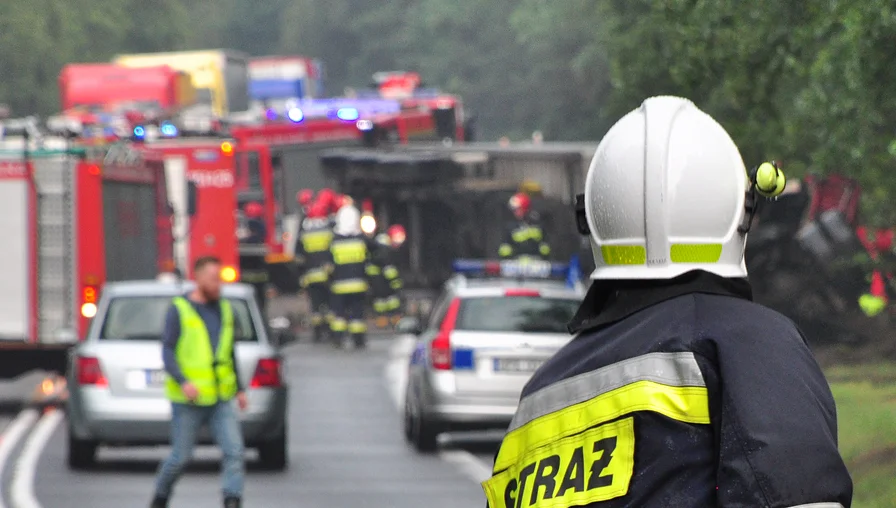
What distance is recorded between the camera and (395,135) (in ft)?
110

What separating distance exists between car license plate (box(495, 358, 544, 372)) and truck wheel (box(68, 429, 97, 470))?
321 centimetres

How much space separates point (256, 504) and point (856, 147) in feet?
14.7

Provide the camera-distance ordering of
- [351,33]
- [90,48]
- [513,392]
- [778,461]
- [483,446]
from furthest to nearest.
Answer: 1. [351,33]
2. [90,48]
3. [483,446]
4. [513,392]
5. [778,461]

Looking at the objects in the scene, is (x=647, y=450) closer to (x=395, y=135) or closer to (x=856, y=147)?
(x=856, y=147)

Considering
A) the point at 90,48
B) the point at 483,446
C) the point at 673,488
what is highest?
the point at 90,48

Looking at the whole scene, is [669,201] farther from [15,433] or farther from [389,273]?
[389,273]

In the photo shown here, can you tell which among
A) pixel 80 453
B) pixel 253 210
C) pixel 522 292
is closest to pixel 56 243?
pixel 80 453

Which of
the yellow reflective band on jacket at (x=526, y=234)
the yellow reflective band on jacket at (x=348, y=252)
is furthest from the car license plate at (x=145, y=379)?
the yellow reflective band on jacket at (x=348, y=252)

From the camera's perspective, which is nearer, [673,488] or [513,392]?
[673,488]

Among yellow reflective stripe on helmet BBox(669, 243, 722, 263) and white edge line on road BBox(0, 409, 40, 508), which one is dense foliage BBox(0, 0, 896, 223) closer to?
white edge line on road BBox(0, 409, 40, 508)

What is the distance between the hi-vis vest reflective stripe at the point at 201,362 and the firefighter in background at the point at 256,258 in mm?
17517

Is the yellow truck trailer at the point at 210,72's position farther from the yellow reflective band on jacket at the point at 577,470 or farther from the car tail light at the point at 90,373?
the yellow reflective band on jacket at the point at 577,470

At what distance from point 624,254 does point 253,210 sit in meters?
28.3

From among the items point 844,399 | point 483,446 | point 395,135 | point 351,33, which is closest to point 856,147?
point 844,399
